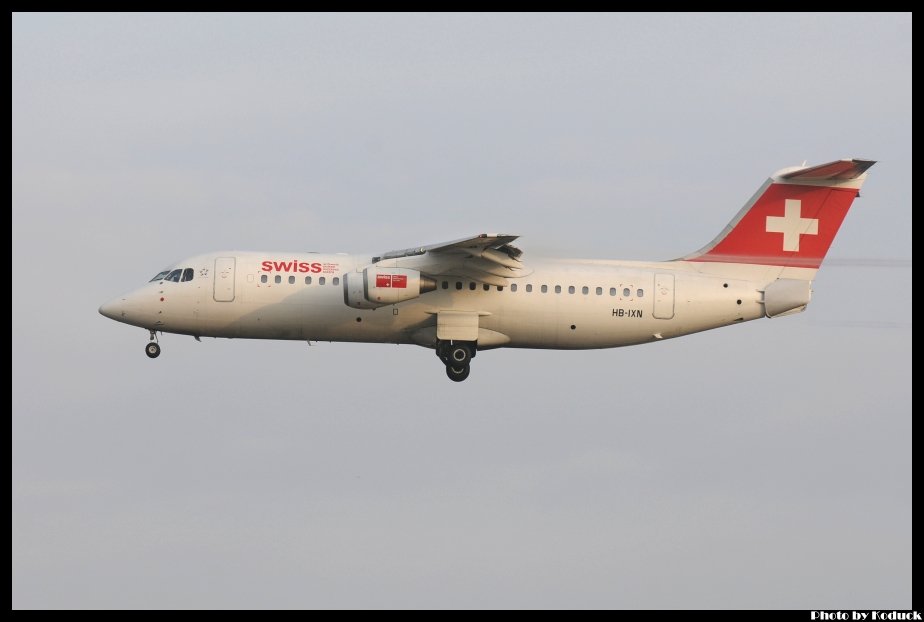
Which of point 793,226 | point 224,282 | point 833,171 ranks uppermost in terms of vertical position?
point 833,171

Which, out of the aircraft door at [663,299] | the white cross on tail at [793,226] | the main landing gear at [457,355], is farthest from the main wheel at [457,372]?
the white cross on tail at [793,226]

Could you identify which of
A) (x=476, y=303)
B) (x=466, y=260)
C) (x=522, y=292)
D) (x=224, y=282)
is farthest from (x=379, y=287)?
(x=224, y=282)

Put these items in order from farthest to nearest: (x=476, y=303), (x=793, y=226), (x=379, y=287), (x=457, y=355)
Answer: (x=793, y=226), (x=457, y=355), (x=476, y=303), (x=379, y=287)

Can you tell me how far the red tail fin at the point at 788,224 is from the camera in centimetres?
3219

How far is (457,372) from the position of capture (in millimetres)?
31688

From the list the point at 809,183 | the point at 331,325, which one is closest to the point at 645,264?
the point at 809,183

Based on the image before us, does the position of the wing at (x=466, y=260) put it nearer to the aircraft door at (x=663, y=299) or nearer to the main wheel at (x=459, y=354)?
the main wheel at (x=459, y=354)

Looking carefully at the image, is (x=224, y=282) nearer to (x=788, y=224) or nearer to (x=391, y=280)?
(x=391, y=280)

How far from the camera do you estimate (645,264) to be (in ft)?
105

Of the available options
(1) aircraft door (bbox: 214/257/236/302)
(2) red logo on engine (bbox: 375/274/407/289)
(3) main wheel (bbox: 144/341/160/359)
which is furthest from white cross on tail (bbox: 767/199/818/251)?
(3) main wheel (bbox: 144/341/160/359)

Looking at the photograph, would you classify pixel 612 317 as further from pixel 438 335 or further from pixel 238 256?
pixel 238 256

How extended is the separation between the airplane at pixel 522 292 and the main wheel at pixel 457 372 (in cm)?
3

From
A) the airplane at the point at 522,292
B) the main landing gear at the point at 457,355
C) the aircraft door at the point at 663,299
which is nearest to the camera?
the airplane at the point at 522,292

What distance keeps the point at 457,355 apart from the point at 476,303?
1.06m
